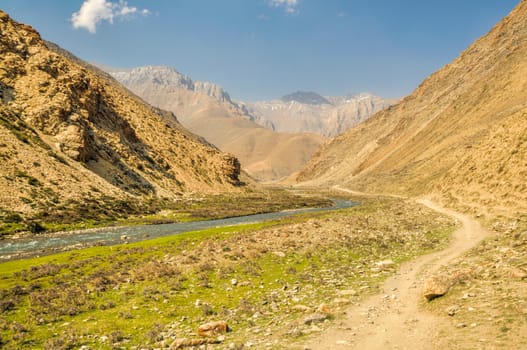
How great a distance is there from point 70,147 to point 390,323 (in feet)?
258

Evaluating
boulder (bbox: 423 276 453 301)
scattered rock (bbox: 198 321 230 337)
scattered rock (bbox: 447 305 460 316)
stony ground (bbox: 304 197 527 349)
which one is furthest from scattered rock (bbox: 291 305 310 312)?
scattered rock (bbox: 447 305 460 316)

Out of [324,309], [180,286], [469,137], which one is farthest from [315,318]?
[469,137]

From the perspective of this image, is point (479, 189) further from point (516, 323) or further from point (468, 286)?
point (516, 323)

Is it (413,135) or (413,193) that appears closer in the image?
(413,193)

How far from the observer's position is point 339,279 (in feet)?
66.0

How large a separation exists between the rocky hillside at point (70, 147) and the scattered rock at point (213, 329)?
4652 centimetres

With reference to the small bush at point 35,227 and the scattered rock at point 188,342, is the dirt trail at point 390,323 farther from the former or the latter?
the small bush at point 35,227

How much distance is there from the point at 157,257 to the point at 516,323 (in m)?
24.6

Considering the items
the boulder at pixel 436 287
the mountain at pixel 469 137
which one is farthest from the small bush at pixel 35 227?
the mountain at pixel 469 137

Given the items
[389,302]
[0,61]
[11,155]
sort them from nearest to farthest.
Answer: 1. [389,302]
2. [11,155]
3. [0,61]

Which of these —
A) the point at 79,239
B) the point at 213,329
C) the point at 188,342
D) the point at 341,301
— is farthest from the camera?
the point at 79,239

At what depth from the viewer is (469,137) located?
305 ft

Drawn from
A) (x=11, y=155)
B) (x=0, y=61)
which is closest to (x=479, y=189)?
(x=11, y=155)

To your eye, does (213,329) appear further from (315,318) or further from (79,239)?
(79,239)
